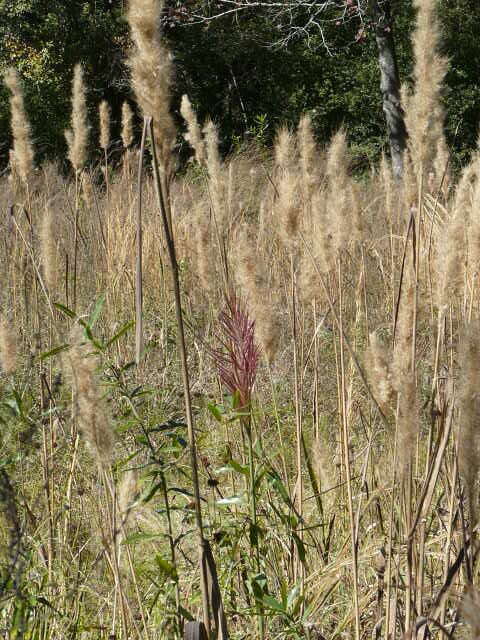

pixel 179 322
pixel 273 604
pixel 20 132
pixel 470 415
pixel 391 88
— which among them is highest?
pixel 391 88

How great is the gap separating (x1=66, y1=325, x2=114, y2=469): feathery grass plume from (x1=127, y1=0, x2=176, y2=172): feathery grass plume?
0.96 feet

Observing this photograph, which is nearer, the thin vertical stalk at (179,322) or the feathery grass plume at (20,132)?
the thin vertical stalk at (179,322)

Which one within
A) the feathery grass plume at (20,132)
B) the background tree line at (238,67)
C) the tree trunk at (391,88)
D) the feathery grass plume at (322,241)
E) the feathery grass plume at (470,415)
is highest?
the background tree line at (238,67)

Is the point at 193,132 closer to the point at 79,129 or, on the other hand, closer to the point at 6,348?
the point at 79,129

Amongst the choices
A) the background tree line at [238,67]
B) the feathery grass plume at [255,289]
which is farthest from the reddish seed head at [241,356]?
the background tree line at [238,67]

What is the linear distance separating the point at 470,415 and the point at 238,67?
15582 millimetres

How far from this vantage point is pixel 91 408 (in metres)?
0.99

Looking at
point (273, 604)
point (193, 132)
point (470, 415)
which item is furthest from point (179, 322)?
point (193, 132)

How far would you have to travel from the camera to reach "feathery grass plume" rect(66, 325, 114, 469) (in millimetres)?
973

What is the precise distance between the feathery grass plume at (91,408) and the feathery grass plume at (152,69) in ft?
0.96

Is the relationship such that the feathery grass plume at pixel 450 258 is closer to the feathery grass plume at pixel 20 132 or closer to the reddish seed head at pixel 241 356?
the reddish seed head at pixel 241 356

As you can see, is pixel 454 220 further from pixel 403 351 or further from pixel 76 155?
pixel 76 155

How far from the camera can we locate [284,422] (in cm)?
282

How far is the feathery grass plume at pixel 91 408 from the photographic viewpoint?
97 centimetres
